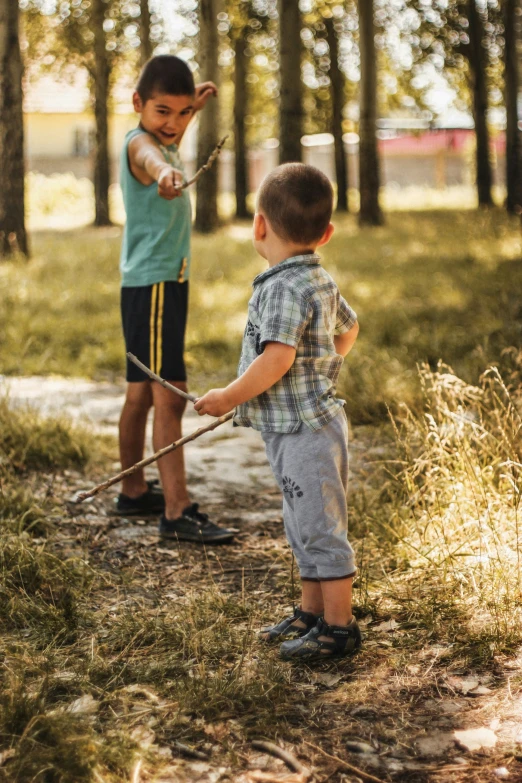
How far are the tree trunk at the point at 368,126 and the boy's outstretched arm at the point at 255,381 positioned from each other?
16.3 metres

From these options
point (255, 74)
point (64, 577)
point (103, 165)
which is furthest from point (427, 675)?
point (255, 74)

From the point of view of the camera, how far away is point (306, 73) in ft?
87.0

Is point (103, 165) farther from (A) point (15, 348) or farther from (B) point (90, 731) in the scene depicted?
(B) point (90, 731)

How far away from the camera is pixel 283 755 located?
7.15 feet

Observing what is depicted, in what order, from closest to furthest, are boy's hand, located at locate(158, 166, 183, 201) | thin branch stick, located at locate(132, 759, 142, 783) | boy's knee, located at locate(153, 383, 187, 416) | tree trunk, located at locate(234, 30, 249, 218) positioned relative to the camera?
thin branch stick, located at locate(132, 759, 142, 783) → boy's hand, located at locate(158, 166, 183, 201) → boy's knee, located at locate(153, 383, 187, 416) → tree trunk, located at locate(234, 30, 249, 218)

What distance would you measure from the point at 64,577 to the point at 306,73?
2540 cm

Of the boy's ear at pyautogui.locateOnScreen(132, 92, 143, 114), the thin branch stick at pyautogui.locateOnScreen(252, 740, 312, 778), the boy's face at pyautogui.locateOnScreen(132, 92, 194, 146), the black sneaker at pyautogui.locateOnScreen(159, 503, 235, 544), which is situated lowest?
the thin branch stick at pyautogui.locateOnScreen(252, 740, 312, 778)

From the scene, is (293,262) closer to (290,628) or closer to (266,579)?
(290,628)

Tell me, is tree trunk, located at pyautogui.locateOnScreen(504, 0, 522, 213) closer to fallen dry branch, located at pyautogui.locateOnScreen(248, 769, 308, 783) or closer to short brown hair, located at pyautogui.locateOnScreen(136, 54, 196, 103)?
short brown hair, located at pyautogui.locateOnScreen(136, 54, 196, 103)

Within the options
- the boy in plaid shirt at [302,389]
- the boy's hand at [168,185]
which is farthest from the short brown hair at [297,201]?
the boy's hand at [168,185]

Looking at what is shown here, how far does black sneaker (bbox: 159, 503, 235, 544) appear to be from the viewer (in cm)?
381

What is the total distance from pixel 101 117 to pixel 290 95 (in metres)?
9.97

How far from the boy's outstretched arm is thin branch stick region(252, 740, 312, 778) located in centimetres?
88

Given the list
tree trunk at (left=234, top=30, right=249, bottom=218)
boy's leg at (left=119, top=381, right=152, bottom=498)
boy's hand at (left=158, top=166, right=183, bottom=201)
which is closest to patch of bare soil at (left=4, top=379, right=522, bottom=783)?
boy's leg at (left=119, top=381, right=152, bottom=498)
